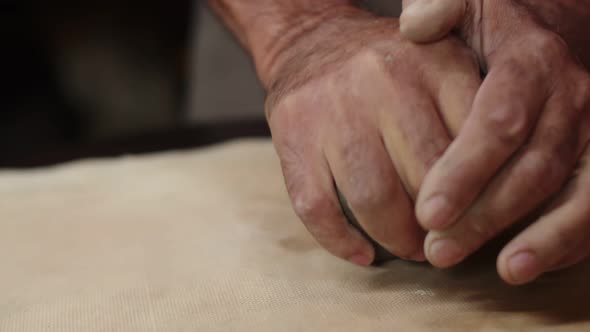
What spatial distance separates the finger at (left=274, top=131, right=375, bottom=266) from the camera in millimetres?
536

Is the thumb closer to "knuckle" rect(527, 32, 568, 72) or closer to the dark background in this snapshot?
"knuckle" rect(527, 32, 568, 72)

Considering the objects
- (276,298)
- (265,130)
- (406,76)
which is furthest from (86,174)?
(406,76)

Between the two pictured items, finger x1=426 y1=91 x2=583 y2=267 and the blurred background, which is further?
the blurred background

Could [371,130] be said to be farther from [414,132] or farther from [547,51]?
[547,51]

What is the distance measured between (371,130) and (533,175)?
0.12 metres

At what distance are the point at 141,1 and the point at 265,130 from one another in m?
1.37

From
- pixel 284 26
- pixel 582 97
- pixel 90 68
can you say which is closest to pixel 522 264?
pixel 582 97

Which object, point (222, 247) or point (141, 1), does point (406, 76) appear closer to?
point (222, 247)

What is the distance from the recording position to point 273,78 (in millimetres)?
681

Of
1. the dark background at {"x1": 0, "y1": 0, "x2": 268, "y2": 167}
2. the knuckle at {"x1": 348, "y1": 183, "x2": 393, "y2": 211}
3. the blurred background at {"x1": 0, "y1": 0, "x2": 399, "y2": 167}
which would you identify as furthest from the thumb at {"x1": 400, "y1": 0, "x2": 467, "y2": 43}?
the dark background at {"x1": 0, "y1": 0, "x2": 268, "y2": 167}

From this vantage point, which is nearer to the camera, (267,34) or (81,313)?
(81,313)

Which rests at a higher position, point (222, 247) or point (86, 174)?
point (222, 247)

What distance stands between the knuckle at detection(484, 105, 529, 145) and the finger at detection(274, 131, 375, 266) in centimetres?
14

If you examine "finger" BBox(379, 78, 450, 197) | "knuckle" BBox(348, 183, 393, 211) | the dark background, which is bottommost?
the dark background
